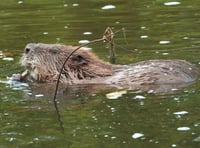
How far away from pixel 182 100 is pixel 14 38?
A: 21.2 ft

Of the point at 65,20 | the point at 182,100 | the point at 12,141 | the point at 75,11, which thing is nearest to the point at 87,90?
the point at 182,100

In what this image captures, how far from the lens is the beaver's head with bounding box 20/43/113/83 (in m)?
12.1

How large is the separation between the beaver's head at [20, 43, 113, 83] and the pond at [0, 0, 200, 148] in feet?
1.23

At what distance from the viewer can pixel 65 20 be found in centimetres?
1766

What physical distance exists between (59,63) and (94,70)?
0.68 meters

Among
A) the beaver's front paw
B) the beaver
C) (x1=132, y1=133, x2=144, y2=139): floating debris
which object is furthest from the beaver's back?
(x1=132, y1=133, x2=144, y2=139): floating debris

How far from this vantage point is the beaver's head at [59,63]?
12.1 m

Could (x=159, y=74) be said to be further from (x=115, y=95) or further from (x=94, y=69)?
(x=94, y=69)

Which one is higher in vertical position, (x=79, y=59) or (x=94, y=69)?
(x=79, y=59)

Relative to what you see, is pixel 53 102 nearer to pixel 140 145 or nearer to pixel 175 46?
pixel 140 145

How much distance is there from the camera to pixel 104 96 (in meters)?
10.8

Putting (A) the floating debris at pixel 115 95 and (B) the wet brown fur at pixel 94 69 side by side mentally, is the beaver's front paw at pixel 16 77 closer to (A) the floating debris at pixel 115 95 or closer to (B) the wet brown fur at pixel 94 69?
(B) the wet brown fur at pixel 94 69

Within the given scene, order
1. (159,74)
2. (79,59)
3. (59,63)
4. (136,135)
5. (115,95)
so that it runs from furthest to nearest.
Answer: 1. (59,63)
2. (79,59)
3. (159,74)
4. (115,95)
5. (136,135)

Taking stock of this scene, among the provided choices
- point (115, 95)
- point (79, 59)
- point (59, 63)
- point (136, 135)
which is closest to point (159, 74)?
point (115, 95)
